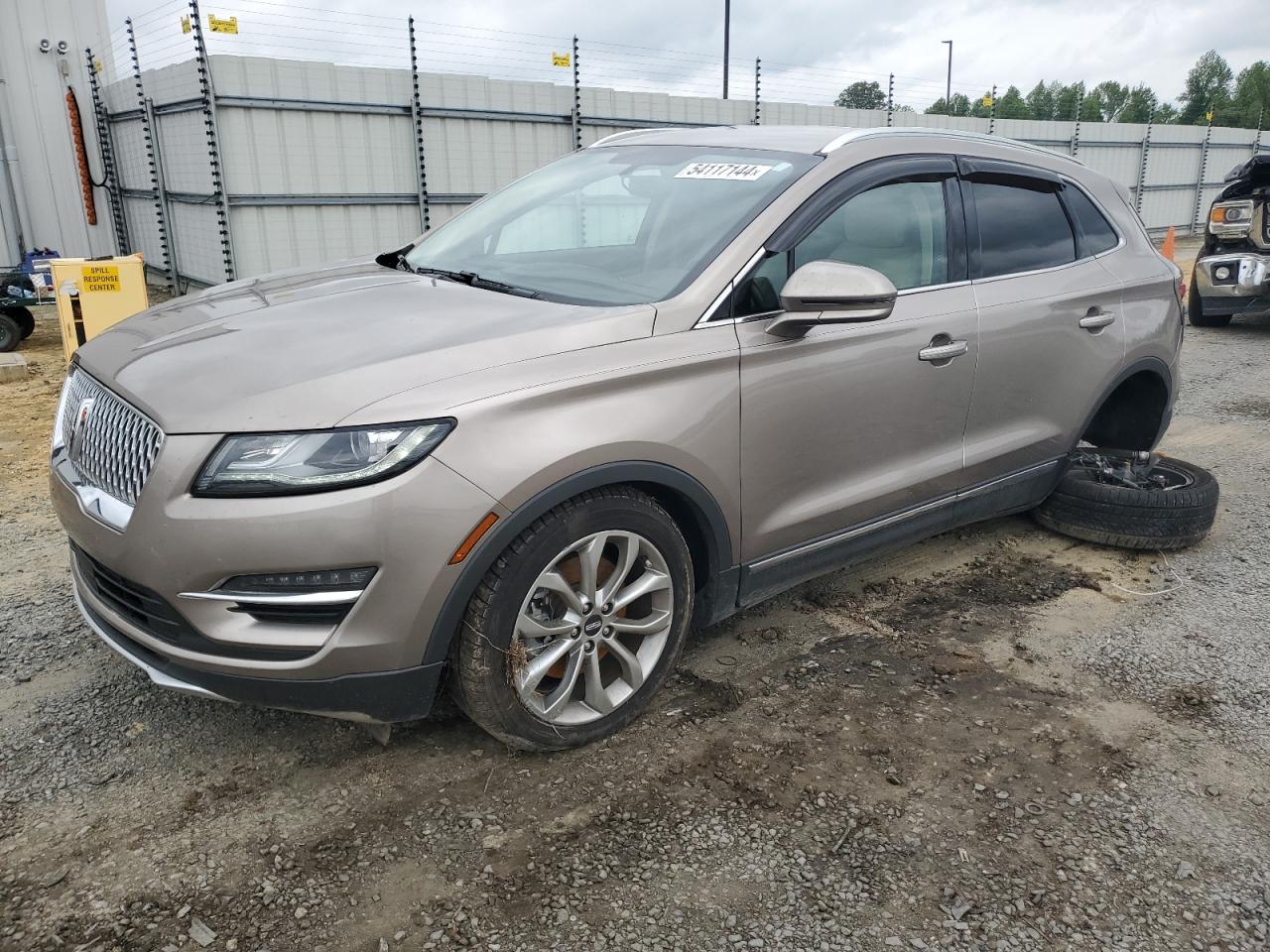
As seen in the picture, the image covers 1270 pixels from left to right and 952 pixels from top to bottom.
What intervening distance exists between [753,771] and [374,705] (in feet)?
3.51

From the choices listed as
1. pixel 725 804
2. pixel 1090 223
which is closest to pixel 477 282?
pixel 725 804

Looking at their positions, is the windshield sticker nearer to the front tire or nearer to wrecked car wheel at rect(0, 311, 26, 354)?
the front tire

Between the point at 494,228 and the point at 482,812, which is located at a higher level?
the point at 494,228

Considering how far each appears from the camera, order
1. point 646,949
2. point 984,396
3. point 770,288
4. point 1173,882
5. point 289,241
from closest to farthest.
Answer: point 646,949
point 1173,882
point 770,288
point 984,396
point 289,241

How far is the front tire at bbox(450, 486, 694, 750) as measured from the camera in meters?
2.57

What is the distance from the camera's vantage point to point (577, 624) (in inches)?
108

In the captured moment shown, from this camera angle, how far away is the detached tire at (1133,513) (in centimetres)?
437

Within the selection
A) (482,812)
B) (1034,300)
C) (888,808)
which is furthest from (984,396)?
(482,812)

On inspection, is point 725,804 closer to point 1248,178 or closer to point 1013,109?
point 1248,178

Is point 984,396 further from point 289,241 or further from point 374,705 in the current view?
point 289,241

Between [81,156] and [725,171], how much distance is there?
14.2 metres

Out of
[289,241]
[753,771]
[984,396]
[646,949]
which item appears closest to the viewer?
Result: [646,949]

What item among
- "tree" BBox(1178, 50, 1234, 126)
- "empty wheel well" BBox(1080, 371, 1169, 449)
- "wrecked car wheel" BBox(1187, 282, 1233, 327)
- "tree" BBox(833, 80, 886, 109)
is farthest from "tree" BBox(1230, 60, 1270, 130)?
"empty wheel well" BBox(1080, 371, 1169, 449)

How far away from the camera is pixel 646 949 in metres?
2.18
